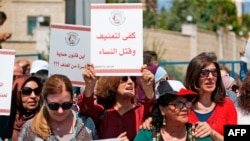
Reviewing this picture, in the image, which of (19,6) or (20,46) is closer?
(20,46)

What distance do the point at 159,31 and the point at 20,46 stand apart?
646 cm

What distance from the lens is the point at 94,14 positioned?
603cm

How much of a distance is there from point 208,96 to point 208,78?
150 millimetres

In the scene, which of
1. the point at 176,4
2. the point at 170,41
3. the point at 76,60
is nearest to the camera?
the point at 76,60

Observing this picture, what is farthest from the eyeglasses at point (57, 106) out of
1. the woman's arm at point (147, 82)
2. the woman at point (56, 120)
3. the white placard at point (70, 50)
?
the white placard at point (70, 50)

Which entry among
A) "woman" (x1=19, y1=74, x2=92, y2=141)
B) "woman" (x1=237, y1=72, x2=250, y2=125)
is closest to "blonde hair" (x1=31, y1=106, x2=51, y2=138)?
"woman" (x1=19, y1=74, x2=92, y2=141)

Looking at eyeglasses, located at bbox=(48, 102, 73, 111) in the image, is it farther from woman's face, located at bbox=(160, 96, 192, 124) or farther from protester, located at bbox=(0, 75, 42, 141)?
protester, located at bbox=(0, 75, 42, 141)

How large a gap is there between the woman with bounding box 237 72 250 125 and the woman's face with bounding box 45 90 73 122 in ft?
4.55

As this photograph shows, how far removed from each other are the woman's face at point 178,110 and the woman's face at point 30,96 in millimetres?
1567

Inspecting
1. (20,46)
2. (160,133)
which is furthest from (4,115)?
(20,46)

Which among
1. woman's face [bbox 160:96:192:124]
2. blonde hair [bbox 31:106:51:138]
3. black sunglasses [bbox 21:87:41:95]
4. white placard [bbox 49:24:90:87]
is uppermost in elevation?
white placard [bbox 49:24:90:87]

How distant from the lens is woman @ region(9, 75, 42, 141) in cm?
666

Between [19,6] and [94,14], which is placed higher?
[19,6]

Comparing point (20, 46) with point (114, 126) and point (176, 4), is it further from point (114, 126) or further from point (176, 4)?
point (114, 126)
